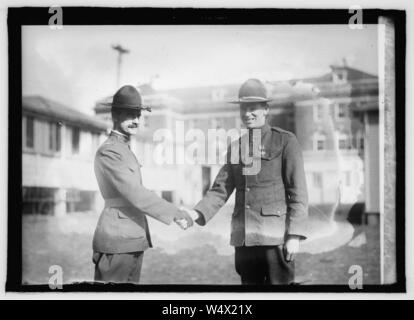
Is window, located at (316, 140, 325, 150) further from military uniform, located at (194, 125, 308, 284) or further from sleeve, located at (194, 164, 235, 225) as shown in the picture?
sleeve, located at (194, 164, 235, 225)

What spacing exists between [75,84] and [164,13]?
0.75m

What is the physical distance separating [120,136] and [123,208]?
48cm

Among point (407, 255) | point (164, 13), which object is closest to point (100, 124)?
point (164, 13)

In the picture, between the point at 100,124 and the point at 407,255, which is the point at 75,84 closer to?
the point at 100,124

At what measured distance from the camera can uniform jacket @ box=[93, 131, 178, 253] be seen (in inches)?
193

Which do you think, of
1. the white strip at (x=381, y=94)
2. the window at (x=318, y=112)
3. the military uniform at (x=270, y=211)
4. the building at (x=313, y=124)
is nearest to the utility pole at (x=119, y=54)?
the building at (x=313, y=124)

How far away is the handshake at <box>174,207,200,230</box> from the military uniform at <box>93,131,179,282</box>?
3 cm

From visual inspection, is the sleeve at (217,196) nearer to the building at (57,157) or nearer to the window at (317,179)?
the window at (317,179)

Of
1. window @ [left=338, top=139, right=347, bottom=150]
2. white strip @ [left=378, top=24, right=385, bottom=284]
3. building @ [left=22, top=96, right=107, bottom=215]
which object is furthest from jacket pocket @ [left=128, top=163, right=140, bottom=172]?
white strip @ [left=378, top=24, right=385, bottom=284]

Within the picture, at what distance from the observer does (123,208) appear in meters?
4.93

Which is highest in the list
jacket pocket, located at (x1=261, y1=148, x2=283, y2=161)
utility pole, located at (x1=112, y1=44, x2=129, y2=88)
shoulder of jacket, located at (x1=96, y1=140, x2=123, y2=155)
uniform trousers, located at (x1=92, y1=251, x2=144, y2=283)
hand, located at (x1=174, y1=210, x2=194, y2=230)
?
utility pole, located at (x1=112, y1=44, x2=129, y2=88)

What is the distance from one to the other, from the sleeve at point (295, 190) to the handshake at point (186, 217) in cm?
61

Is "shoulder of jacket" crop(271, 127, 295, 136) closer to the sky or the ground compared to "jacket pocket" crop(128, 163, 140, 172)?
closer to the sky

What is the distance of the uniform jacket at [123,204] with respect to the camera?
16.1 ft
